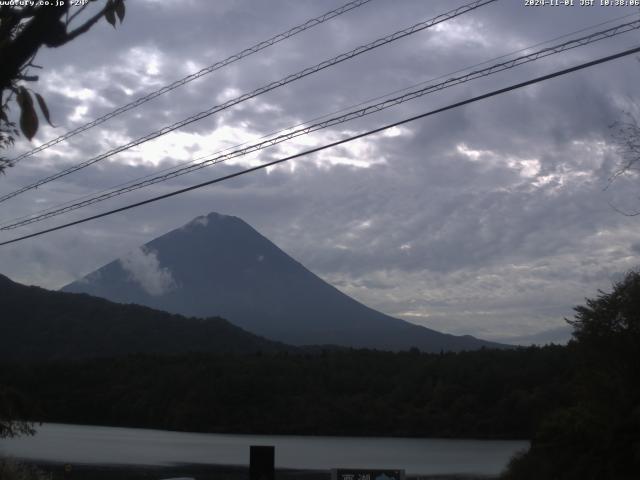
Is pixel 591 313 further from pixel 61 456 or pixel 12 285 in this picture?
pixel 12 285

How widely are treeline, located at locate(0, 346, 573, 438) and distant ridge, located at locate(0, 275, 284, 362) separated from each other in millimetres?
9083

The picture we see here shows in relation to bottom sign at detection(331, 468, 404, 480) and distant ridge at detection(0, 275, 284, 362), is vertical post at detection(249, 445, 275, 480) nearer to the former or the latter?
bottom sign at detection(331, 468, 404, 480)

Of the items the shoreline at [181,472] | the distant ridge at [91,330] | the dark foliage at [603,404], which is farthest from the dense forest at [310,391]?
the dark foliage at [603,404]

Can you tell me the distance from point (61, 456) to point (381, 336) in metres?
144

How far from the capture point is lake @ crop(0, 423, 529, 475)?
50031 millimetres

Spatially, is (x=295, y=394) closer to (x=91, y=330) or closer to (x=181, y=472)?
(x=91, y=330)

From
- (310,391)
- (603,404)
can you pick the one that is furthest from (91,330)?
(603,404)

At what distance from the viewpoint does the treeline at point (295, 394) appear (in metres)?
77.8

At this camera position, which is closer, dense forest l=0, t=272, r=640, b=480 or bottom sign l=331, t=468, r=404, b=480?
bottom sign l=331, t=468, r=404, b=480

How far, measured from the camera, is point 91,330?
4210 inches

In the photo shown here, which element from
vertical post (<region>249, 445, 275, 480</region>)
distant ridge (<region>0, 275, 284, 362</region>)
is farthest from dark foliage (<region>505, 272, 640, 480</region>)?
distant ridge (<region>0, 275, 284, 362</region>)

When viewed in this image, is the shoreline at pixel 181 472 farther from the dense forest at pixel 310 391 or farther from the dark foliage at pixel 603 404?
the dense forest at pixel 310 391

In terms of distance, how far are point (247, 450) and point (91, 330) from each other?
5193 centimetres

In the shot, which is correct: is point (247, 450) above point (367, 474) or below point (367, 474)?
below
